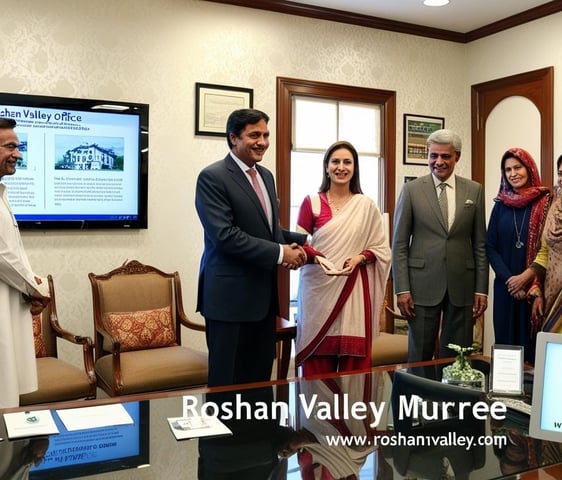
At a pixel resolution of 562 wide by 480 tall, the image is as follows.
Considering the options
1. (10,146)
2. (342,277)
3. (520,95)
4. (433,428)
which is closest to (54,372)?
(10,146)

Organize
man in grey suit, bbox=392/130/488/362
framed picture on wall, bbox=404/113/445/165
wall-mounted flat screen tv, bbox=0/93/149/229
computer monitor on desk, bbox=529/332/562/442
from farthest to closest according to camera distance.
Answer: framed picture on wall, bbox=404/113/445/165, wall-mounted flat screen tv, bbox=0/93/149/229, man in grey suit, bbox=392/130/488/362, computer monitor on desk, bbox=529/332/562/442

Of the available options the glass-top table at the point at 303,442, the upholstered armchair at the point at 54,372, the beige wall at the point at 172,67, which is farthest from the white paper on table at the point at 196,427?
the beige wall at the point at 172,67

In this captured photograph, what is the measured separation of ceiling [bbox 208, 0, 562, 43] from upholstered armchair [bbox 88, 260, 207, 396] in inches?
78.3

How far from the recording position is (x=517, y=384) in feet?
6.16

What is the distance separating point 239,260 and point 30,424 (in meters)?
1.17

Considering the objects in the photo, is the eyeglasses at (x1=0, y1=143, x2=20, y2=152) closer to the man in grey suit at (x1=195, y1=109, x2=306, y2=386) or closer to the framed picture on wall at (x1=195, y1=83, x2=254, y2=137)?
the man in grey suit at (x1=195, y1=109, x2=306, y2=386)

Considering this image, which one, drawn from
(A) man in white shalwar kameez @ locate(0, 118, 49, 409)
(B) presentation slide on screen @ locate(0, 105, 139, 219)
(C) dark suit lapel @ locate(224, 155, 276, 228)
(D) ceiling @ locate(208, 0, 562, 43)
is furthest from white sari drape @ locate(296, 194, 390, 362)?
(D) ceiling @ locate(208, 0, 562, 43)

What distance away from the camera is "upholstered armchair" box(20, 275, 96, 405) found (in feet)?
9.39

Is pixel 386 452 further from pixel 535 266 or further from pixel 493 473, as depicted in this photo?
pixel 535 266

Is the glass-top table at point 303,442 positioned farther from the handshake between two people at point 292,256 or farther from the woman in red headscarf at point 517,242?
the woman in red headscarf at point 517,242

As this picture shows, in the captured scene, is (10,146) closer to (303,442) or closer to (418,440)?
(303,442)

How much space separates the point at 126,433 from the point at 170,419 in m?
0.13

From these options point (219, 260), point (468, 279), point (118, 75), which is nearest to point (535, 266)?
point (468, 279)

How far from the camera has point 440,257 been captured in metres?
3.07
